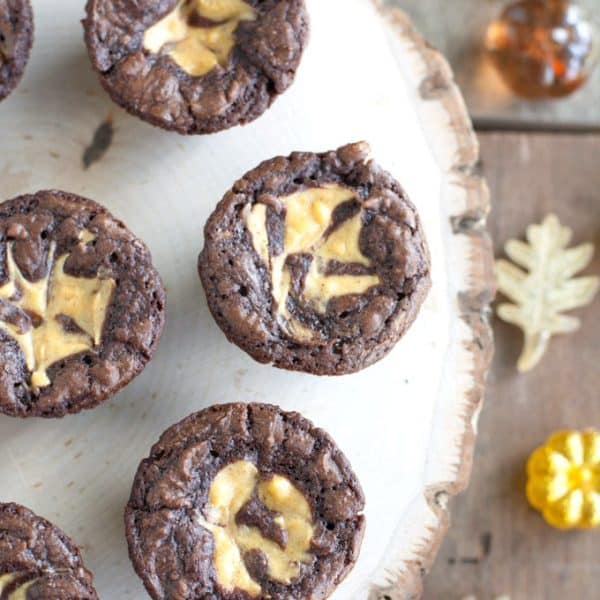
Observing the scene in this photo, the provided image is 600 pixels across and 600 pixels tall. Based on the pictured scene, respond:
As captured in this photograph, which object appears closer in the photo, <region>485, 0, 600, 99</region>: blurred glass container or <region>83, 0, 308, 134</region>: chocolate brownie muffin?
<region>83, 0, 308, 134</region>: chocolate brownie muffin

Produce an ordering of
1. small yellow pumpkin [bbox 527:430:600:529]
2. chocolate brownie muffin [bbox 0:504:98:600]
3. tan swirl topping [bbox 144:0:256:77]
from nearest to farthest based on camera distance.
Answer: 1. chocolate brownie muffin [bbox 0:504:98:600]
2. tan swirl topping [bbox 144:0:256:77]
3. small yellow pumpkin [bbox 527:430:600:529]

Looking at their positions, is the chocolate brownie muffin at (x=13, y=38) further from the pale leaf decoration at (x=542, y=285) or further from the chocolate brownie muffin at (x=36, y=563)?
the pale leaf decoration at (x=542, y=285)

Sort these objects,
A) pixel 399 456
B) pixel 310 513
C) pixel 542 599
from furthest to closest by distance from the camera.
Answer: pixel 542 599
pixel 399 456
pixel 310 513

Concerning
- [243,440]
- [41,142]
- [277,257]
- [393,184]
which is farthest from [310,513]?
[41,142]

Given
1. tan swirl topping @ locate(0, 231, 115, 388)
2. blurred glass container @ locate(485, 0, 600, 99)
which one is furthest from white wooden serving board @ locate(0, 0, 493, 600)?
blurred glass container @ locate(485, 0, 600, 99)

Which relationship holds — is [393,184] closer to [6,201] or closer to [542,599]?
[6,201]

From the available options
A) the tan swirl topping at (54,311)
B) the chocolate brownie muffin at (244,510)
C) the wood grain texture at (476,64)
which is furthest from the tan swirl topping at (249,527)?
the wood grain texture at (476,64)

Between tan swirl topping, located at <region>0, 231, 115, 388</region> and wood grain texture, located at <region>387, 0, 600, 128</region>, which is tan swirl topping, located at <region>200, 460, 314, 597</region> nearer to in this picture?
tan swirl topping, located at <region>0, 231, 115, 388</region>
